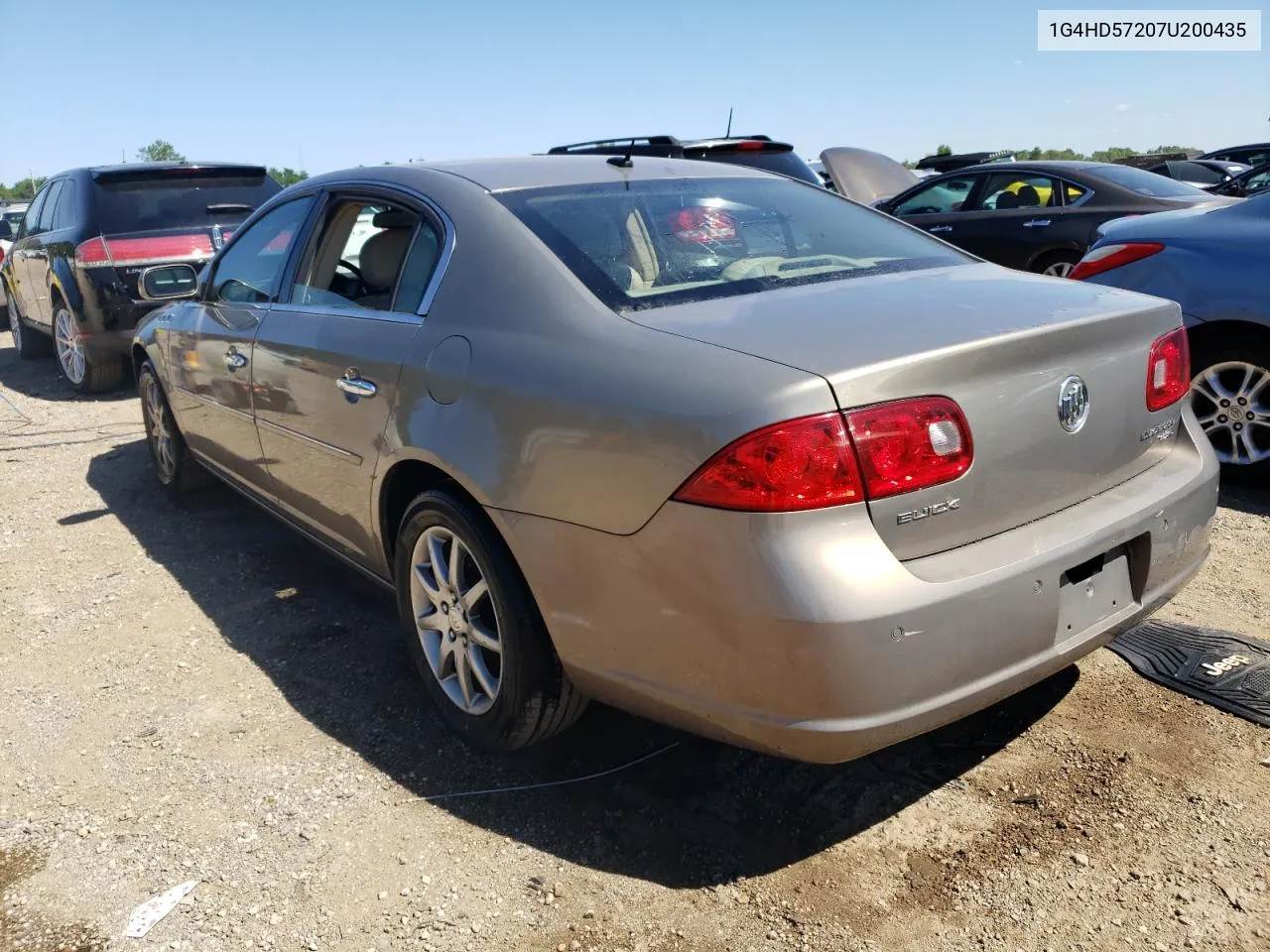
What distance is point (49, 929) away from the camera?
233 cm

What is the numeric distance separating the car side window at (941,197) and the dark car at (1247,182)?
13.4 ft

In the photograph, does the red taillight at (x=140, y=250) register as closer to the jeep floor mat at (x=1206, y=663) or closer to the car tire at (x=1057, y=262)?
the car tire at (x=1057, y=262)

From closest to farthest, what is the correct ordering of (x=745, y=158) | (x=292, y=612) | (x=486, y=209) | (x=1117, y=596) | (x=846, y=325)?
(x=846, y=325)
(x=1117, y=596)
(x=486, y=209)
(x=292, y=612)
(x=745, y=158)

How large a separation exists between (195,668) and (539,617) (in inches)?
63.6

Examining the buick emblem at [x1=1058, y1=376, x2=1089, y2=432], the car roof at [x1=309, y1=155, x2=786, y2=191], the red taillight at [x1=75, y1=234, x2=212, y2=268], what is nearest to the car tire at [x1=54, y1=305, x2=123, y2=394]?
the red taillight at [x1=75, y1=234, x2=212, y2=268]

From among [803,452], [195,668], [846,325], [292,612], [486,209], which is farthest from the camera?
[292,612]

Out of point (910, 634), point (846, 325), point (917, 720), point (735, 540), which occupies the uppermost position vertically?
point (846, 325)

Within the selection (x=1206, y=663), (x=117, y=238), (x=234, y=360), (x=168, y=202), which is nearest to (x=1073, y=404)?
(x=1206, y=663)

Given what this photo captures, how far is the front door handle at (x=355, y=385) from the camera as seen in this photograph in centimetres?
304

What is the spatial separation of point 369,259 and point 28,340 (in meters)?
8.63

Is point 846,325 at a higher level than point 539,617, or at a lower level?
higher

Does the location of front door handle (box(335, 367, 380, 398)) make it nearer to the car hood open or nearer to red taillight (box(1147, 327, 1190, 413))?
red taillight (box(1147, 327, 1190, 413))

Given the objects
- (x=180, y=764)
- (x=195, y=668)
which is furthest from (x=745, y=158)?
(x=180, y=764)

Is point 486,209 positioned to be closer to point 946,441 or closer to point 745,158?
point 946,441
